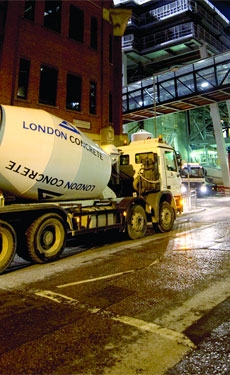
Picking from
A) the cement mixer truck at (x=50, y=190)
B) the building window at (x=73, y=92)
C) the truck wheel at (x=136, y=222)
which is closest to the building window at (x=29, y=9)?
the building window at (x=73, y=92)

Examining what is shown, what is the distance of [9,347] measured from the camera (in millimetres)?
2910

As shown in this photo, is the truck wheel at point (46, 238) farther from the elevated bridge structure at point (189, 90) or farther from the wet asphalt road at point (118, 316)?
the elevated bridge structure at point (189, 90)

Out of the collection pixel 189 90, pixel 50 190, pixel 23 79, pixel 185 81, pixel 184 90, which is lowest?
pixel 50 190

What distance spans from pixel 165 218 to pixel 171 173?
185 centimetres

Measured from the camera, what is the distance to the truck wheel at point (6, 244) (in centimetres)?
570

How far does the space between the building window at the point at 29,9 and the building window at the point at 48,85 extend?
2859 millimetres

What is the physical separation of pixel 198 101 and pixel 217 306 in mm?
25306

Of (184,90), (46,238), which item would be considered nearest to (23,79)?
(46,238)

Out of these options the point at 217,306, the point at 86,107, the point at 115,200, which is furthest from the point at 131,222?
the point at 86,107

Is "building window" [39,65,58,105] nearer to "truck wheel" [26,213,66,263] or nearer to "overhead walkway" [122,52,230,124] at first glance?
"overhead walkway" [122,52,230,124]

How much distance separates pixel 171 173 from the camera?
1108 centimetres

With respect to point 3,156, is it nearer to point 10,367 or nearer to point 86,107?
point 10,367

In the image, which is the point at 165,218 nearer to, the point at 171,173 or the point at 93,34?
the point at 171,173

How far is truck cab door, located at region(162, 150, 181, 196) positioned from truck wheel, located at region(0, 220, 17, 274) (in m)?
6.37
